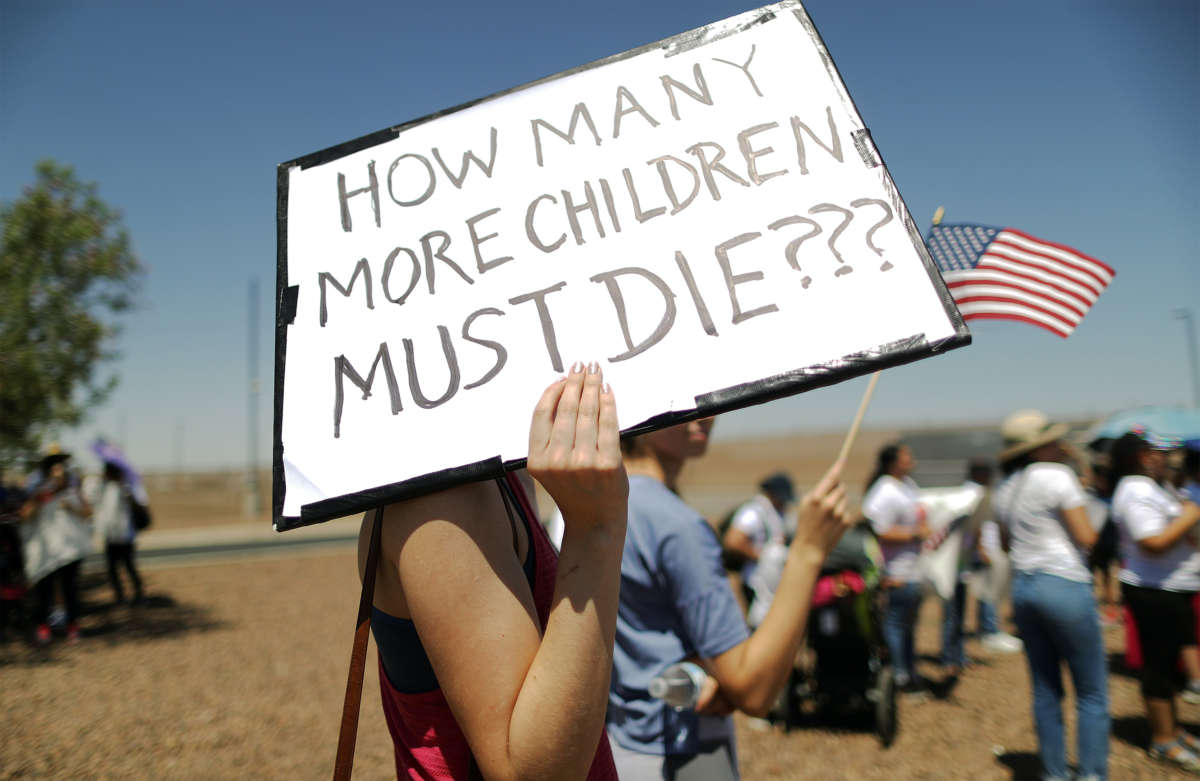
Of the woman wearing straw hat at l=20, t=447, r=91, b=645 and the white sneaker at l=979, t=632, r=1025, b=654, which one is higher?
the woman wearing straw hat at l=20, t=447, r=91, b=645

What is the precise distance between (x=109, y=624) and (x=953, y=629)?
10.1 meters

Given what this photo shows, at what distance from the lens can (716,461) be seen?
63.0 m

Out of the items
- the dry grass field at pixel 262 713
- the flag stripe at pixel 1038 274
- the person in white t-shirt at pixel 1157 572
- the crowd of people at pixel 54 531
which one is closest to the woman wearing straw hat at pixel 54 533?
the crowd of people at pixel 54 531

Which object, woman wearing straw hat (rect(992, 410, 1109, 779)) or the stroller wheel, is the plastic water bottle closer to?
woman wearing straw hat (rect(992, 410, 1109, 779))

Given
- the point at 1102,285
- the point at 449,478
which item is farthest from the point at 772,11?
the point at 1102,285

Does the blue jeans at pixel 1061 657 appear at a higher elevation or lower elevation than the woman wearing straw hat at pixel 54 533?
lower

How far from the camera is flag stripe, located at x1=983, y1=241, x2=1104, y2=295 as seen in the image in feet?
8.94

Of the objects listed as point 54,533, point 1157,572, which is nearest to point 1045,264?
point 1157,572

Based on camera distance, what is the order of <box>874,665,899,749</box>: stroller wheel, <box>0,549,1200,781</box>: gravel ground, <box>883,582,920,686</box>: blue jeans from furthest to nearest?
<box>883,582,920,686</box>: blue jeans, <box>874,665,899,749</box>: stroller wheel, <box>0,549,1200,781</box>: gravel ground

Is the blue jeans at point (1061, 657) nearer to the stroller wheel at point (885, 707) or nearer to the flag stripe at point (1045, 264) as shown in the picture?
the stroller wheel at point (885, 707)

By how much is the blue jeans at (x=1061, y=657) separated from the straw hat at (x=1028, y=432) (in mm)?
782

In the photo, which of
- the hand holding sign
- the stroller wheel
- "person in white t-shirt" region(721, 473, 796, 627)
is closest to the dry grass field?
the stroller wheel

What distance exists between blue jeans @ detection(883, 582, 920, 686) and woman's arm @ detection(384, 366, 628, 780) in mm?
6075

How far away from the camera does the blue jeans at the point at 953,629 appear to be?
7.27 m
